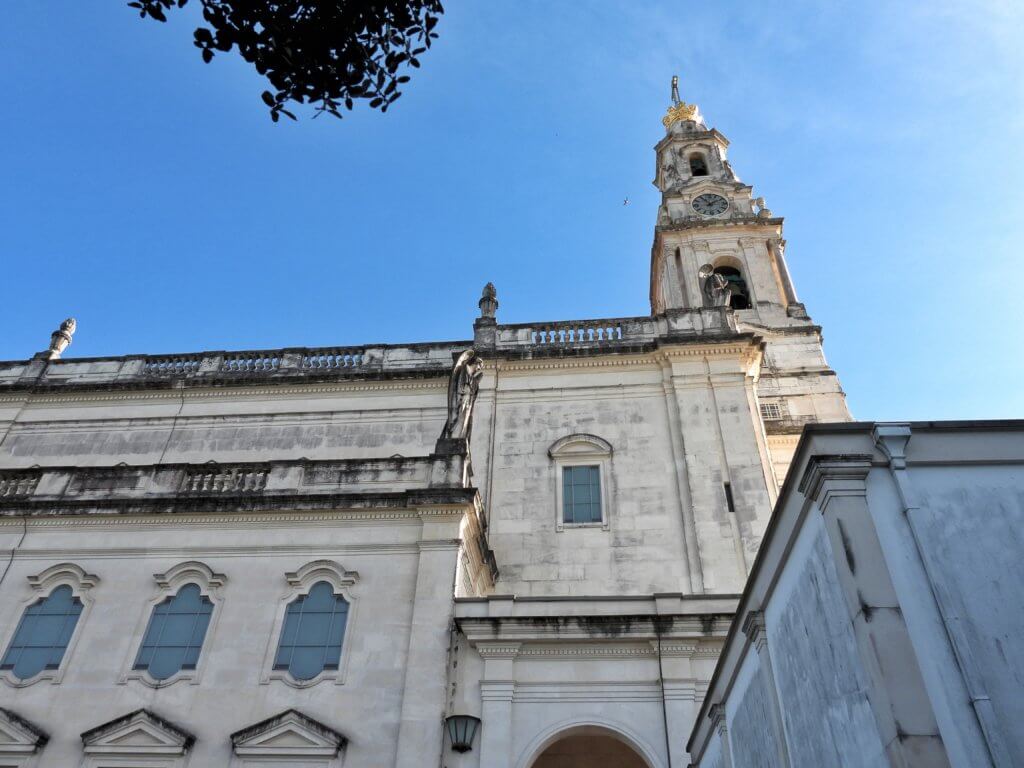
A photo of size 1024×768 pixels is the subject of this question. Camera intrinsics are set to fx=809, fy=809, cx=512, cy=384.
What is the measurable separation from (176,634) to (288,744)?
10.4 feet

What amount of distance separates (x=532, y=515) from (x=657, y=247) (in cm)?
1968

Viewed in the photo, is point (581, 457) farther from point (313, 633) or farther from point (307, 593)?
point (313, 633)

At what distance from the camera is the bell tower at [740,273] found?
27500mm

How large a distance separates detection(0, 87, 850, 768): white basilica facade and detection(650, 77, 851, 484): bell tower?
16.2ft

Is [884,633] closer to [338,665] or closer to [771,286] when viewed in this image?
[338,665]

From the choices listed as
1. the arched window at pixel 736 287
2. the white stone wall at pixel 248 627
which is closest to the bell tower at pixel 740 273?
the arched window at pixel 736 287

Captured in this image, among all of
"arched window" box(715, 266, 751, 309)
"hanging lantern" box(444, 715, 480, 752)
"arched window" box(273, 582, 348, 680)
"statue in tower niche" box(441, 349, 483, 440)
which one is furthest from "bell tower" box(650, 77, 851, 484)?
"hanging lantern" box(444, 715, 480, 752)

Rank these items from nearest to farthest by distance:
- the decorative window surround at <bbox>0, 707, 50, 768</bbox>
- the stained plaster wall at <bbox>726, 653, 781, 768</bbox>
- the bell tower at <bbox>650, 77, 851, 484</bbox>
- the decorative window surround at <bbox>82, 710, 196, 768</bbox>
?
the stained plaster wall at <bbox>726, 653, 781, 768</bbox>, the decorative window surround at <bbox>82, 710, 196, 768</bbox>, the decorative window surround at <bbox>0, 707, 50, 768</bbox>, the bell tower at <bbox>650, 77, 851, 484</bbox>

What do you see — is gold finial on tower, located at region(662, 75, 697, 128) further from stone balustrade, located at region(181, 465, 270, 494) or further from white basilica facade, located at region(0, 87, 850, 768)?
stone balustrade, located at region(181, 465, 270, 494)

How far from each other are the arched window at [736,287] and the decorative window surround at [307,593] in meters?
21.6

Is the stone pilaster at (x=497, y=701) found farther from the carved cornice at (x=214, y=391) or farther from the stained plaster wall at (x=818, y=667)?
the carved cornice at (x=214, y=391)

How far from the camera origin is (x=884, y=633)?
6062mm

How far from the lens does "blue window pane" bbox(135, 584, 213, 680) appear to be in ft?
47.0

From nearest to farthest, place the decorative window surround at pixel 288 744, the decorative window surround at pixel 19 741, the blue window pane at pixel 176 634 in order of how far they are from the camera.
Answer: the decorative window surround at pixel 288 744 → the decorative window surround at pixel 19 741 → the blue window pane at pixel 176 634
